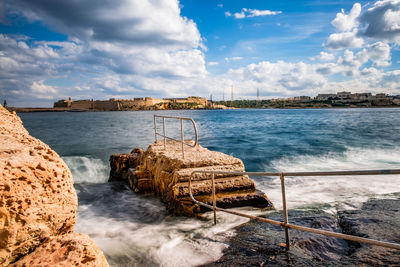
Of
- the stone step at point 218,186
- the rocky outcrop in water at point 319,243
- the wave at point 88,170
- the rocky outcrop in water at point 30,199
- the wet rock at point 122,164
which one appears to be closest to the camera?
the rocky outcrop in water at point 30,199

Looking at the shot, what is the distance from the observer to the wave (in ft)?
35.2

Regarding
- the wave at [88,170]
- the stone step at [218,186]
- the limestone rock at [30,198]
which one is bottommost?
the wave at [88,170]

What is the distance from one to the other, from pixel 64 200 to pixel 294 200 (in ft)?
18.1

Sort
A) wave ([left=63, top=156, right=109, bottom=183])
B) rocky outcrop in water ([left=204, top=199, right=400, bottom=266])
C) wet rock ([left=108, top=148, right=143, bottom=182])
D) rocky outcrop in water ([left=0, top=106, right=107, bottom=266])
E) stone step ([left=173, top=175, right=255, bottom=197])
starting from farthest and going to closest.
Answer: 1. wave ([left=63, top=156, right=109, bottom=183])
2. wet rock ([left=108, top=148, right=143, bottom=182])
3. stone step ([left=173, top=175, right=255, bottom=197])
4. rocky outcrop in water ([left=204, top=199, right=400, bottom=266])
5. rocky outcrop in water ([left=0, top=106, right=107, bottom=266])

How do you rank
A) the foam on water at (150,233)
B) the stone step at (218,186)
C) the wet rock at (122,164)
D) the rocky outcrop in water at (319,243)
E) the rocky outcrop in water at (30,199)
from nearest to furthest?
the rocky outcrop in water at (30,199), the rocky outcrop in water at (319,243), the foam on water at (150,233), the stone step at (218,186), the wet rock at (122,164)

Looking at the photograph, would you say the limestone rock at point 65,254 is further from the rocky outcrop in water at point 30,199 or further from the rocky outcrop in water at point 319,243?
the rocky outcrop in water at point 319,243

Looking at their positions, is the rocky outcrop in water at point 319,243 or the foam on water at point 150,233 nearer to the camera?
the rocky outcrop in water at point 319,243

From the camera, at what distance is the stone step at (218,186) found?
15.5 ft

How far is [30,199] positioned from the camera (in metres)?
1.72

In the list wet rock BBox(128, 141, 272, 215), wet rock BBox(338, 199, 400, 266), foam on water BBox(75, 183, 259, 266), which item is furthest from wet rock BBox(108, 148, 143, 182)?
wet rock BBox(338, 199, 400, 266)

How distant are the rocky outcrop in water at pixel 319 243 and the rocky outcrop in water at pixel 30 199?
2.16 meters

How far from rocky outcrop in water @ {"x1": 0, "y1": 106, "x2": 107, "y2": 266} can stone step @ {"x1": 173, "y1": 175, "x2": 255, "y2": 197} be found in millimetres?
2737

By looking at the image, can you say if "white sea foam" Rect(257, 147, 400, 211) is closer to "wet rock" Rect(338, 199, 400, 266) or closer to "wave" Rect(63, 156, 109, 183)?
"wet rock" Rect(338, 199, 400, 266)

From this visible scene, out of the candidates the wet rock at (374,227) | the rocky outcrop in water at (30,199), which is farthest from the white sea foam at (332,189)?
the rocky outcrop in water at (30,199)
